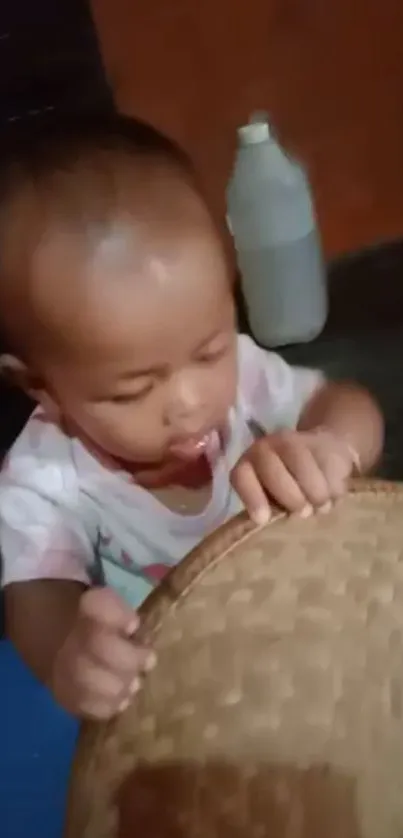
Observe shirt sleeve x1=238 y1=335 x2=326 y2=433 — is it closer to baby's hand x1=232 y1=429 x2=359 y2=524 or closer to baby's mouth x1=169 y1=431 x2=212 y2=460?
baby's mouth x1=169 y1=431 x2=212 y2=460

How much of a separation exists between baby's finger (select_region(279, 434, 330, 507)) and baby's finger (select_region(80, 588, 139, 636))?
9 cm

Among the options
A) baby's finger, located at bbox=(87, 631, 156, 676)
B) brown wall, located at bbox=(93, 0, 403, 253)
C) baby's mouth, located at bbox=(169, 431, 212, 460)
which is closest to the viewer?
baby's finger, located at bbox=(87, 631, 156, 676)

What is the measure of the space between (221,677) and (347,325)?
0.61 m

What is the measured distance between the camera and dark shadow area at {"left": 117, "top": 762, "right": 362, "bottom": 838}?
528 mm

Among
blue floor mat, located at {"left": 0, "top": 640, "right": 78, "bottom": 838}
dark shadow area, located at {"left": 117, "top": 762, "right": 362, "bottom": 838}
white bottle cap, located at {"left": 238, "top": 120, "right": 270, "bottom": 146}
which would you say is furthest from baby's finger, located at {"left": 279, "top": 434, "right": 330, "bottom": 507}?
white bottle cap, located at {"left": 238, "top": 120, "right": 270, "bottom": 146}

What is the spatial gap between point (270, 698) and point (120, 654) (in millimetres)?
94

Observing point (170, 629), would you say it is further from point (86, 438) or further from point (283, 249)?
point (283, 249)

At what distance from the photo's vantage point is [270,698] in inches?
22.6

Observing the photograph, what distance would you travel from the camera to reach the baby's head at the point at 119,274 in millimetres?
562

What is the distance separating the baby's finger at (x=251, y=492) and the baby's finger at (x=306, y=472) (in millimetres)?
16

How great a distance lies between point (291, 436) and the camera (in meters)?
0.57

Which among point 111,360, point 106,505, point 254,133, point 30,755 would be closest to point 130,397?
point 111,360

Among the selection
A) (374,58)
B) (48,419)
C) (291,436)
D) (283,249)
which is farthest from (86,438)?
(374,58)

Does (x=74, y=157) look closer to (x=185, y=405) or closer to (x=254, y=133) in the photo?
(x=185, y=405)
